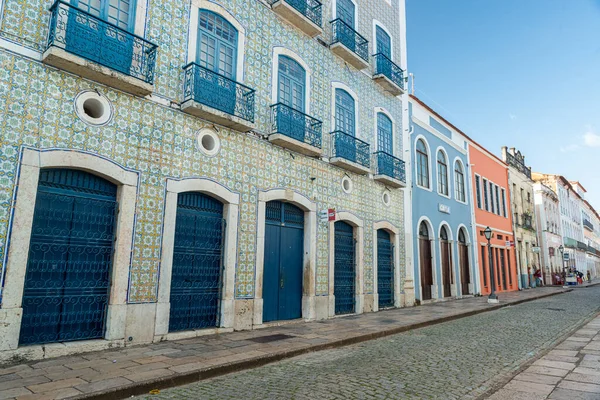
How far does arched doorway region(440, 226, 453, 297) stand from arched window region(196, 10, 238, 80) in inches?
A: 476

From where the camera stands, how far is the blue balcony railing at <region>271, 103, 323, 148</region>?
9.69 meters

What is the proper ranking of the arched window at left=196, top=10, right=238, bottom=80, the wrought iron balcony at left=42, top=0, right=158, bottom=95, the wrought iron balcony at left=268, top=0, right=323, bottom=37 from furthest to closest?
the wrought iron balcony at left=268, top=0, right=323, bottom=37, the arched window at left=196, top=10, right=238, bottom=80, the wrought iron balcony at left=42, top=0, right=158, bottom=95

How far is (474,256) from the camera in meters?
19.8

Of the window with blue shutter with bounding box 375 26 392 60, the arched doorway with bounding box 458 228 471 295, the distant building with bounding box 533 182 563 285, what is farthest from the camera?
the distant building with bounding box 533 182 563 285

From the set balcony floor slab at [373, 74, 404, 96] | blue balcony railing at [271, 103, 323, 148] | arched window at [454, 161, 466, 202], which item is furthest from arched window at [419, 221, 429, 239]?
blue balcony railing at [271, 103, 323, 148]

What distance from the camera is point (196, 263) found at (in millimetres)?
8062

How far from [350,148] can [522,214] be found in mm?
21310

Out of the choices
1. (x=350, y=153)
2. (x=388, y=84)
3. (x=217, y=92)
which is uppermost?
(x=388, y=84)

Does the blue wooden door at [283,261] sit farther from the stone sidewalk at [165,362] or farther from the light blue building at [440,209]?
the light blue building at [440,209]

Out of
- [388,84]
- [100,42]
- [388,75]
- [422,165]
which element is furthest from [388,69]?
[100,42]

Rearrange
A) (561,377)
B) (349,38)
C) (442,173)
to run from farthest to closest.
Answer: (442,173), (349,38), (561,377)

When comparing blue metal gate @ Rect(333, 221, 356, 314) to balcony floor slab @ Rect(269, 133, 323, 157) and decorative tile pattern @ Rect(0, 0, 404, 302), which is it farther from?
balcony floor slab @ Rect(269, 133, 323, 157)

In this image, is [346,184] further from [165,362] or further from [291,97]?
[165,362]

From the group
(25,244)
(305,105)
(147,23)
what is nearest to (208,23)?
(147,23)
